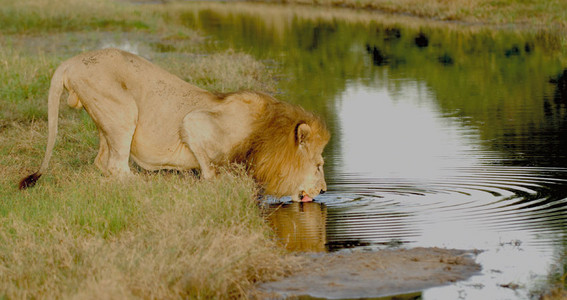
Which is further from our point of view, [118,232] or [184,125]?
[184,125]

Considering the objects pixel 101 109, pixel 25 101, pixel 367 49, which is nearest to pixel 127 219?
pixel 101 109

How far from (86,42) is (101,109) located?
19.9 m

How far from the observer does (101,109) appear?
8766 mm

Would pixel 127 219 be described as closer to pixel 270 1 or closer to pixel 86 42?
pixel 86 42

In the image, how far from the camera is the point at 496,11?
1328 inches

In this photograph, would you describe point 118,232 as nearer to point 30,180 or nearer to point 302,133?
point 30,180

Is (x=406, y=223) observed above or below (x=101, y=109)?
below

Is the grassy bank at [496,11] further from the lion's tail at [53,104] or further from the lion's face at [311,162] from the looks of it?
the lion's tail at [53,104]

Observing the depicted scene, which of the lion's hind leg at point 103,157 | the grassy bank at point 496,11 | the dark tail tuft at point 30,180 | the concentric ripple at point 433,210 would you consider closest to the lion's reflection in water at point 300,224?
the concentric ripple at point 433,210

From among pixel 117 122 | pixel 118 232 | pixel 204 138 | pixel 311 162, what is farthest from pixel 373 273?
pixel 117 122

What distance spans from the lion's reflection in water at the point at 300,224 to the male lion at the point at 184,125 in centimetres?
16

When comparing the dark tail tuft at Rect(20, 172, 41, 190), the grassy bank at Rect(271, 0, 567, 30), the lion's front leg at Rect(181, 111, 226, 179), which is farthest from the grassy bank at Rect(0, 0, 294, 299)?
the grassy bank at Rect(271, 0, 567, 30)

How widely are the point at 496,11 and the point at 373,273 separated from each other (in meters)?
28.7

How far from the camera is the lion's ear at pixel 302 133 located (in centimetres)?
862
